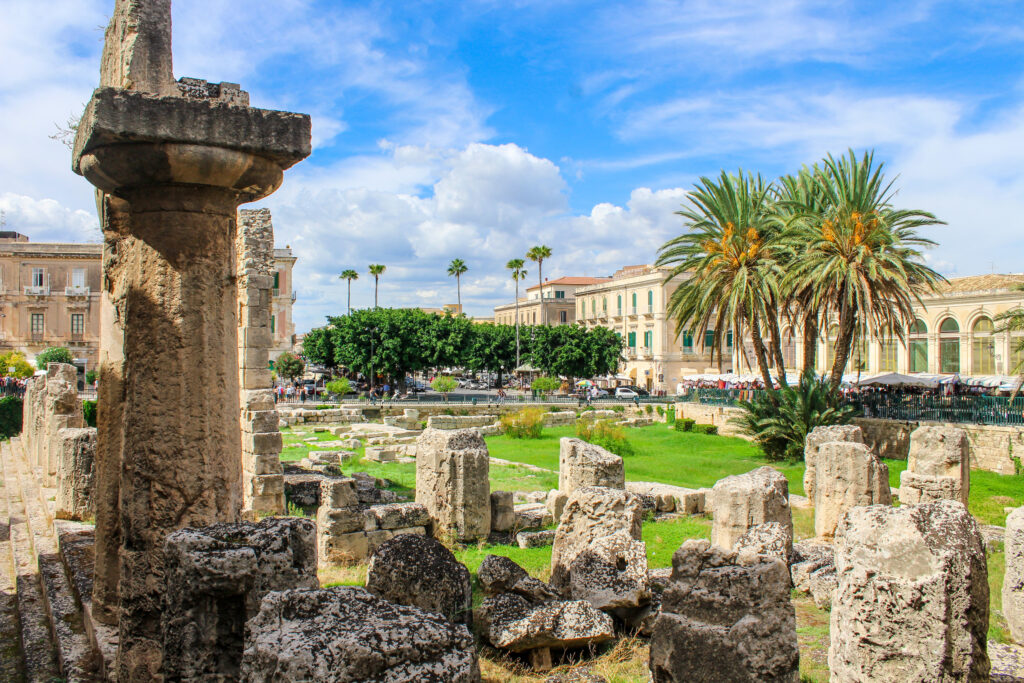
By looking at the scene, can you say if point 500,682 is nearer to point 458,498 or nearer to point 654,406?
point 458,498

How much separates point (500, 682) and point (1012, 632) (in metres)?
4.37

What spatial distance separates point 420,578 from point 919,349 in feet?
134

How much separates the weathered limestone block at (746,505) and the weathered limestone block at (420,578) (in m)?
4.28

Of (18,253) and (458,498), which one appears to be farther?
(18,253)

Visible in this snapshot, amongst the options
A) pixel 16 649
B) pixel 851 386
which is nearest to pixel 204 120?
pixel 16 649

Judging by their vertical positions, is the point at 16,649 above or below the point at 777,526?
below

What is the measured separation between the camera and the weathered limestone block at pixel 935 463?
35.1 ft

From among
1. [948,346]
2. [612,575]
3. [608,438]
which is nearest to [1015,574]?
[612,575]

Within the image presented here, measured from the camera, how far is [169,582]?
3.09 m

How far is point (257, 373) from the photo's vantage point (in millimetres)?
11297

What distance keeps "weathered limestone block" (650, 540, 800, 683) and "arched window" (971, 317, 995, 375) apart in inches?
1491

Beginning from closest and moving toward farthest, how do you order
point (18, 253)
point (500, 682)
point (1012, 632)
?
point (500, 682)
point (1012, 632)
point (18, 253)

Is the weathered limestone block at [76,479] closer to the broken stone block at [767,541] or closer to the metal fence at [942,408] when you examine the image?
the broken stone block at [767,541]

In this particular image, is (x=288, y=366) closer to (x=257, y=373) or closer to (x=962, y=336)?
(x=257, y=373)
